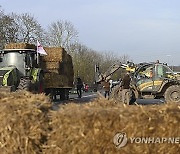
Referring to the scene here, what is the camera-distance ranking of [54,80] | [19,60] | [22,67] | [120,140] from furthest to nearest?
1. [54,80]
2. [19,60]
3. [22,67]
4. [120,140]

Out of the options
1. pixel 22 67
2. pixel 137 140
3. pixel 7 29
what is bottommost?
pixel 137 140

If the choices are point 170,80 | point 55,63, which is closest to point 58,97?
point 55,63

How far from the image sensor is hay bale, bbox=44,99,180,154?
6.48 m

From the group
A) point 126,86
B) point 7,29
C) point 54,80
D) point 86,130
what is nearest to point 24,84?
point 126,86

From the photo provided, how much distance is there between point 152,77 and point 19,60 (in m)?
7.25

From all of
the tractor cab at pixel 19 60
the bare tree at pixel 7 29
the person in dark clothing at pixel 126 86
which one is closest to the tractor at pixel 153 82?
the person in dark clothing at pixel 126 86

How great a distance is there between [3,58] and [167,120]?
18.9 metres

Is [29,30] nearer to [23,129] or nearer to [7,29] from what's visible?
[7,29]

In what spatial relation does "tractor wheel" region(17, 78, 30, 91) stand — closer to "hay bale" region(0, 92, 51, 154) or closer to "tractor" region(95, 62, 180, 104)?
"tractor" region(95, 62, 180, 104)

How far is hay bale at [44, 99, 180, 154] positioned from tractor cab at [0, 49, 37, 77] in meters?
17.3

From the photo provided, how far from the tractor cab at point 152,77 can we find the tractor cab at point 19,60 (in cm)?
578

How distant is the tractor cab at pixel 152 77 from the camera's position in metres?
24.3

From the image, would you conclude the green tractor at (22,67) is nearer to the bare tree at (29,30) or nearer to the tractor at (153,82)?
the tractor at (153,82)

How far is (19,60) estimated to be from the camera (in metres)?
23.9
